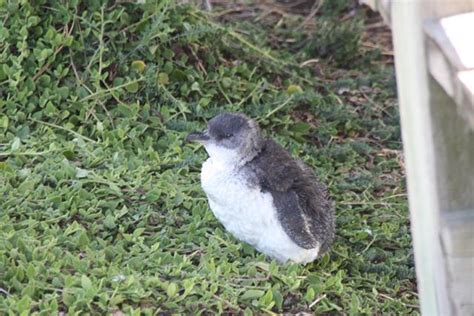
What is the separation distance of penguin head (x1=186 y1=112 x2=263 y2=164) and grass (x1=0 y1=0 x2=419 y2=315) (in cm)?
43

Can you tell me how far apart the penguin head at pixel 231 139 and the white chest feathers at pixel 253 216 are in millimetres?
154

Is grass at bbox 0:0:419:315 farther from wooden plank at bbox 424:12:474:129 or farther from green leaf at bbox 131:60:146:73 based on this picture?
wooden plank at bbox 424:12:474:129

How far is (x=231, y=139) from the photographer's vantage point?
6574mm

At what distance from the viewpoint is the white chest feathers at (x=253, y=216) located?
6305mm

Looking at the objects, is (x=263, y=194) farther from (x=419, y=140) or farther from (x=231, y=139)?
(x=419, y=140)

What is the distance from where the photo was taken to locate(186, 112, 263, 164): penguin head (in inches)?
257

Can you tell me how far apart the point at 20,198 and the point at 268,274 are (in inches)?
59.7

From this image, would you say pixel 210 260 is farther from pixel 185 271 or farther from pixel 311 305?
pixel 311 305

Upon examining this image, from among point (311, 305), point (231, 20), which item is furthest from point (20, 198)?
point (231, 20)

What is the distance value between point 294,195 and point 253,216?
27cm

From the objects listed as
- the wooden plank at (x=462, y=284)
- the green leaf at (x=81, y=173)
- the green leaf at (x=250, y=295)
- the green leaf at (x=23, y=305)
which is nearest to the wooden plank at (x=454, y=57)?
the wooden plank at (x=462, y=284)

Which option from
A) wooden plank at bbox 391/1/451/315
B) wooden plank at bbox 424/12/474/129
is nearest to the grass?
wooden plank at bbox 391/1/451/315

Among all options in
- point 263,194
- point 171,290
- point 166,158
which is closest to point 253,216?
point 263,194

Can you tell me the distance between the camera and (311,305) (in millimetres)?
5887
